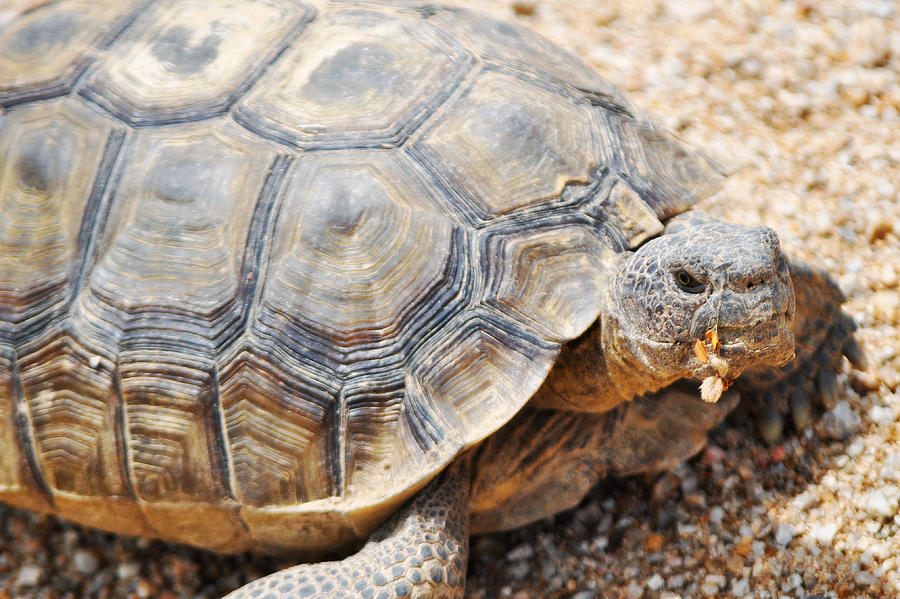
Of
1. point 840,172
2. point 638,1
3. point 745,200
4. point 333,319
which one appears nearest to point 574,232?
point 333,319

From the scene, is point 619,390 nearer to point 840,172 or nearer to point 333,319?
point 333,319

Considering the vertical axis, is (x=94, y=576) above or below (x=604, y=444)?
below

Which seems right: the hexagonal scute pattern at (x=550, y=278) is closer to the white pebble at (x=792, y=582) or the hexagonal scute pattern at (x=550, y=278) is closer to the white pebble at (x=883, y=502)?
the white pebble at (x=792, y=582)

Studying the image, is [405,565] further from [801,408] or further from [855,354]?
[855,354]

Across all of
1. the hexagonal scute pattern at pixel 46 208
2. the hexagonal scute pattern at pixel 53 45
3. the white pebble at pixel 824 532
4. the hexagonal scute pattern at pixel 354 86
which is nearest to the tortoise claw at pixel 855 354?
the white pebble at pixel 824 532

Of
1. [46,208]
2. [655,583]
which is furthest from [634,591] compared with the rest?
[46,208]

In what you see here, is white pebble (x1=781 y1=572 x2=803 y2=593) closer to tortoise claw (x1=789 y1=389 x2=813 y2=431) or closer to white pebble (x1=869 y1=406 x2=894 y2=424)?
tortoise claw (x1=789 y1=389 x2=813 y2=431)
